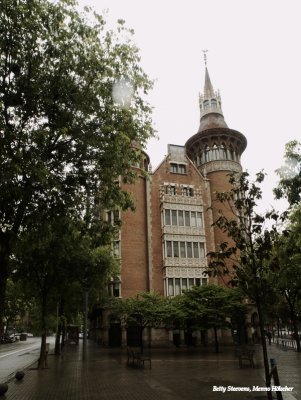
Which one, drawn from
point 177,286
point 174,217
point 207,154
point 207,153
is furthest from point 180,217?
point 207,153

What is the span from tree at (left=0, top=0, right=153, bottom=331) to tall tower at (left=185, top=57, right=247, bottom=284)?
104 feet

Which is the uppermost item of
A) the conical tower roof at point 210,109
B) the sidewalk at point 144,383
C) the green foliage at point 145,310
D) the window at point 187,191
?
the conical tower roof at point 210,109

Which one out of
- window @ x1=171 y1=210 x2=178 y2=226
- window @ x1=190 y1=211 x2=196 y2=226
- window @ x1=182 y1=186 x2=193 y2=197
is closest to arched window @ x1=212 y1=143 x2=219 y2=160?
window @ x1=182 y1=186 x2=193 y2=197

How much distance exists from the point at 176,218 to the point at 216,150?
10774 mm

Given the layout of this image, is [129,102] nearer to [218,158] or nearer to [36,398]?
[36,398]

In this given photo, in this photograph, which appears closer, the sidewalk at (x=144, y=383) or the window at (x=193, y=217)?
the sidewalk at (x=144, y=383)

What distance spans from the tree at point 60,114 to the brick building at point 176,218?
24.3 metres

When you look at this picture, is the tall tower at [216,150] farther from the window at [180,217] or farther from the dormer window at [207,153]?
the window at [180,217]

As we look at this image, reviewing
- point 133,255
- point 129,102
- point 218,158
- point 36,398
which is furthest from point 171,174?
point 36,398

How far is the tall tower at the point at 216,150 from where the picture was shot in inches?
1799

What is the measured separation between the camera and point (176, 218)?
140 ft

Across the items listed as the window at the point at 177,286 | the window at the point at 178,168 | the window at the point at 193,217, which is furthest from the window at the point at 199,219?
the window at the point at 177,286

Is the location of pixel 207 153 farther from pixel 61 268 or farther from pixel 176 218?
pixel 61 268

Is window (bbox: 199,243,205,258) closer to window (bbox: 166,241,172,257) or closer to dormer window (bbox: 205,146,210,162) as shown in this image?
window (bbox: 166,241,172,257)
